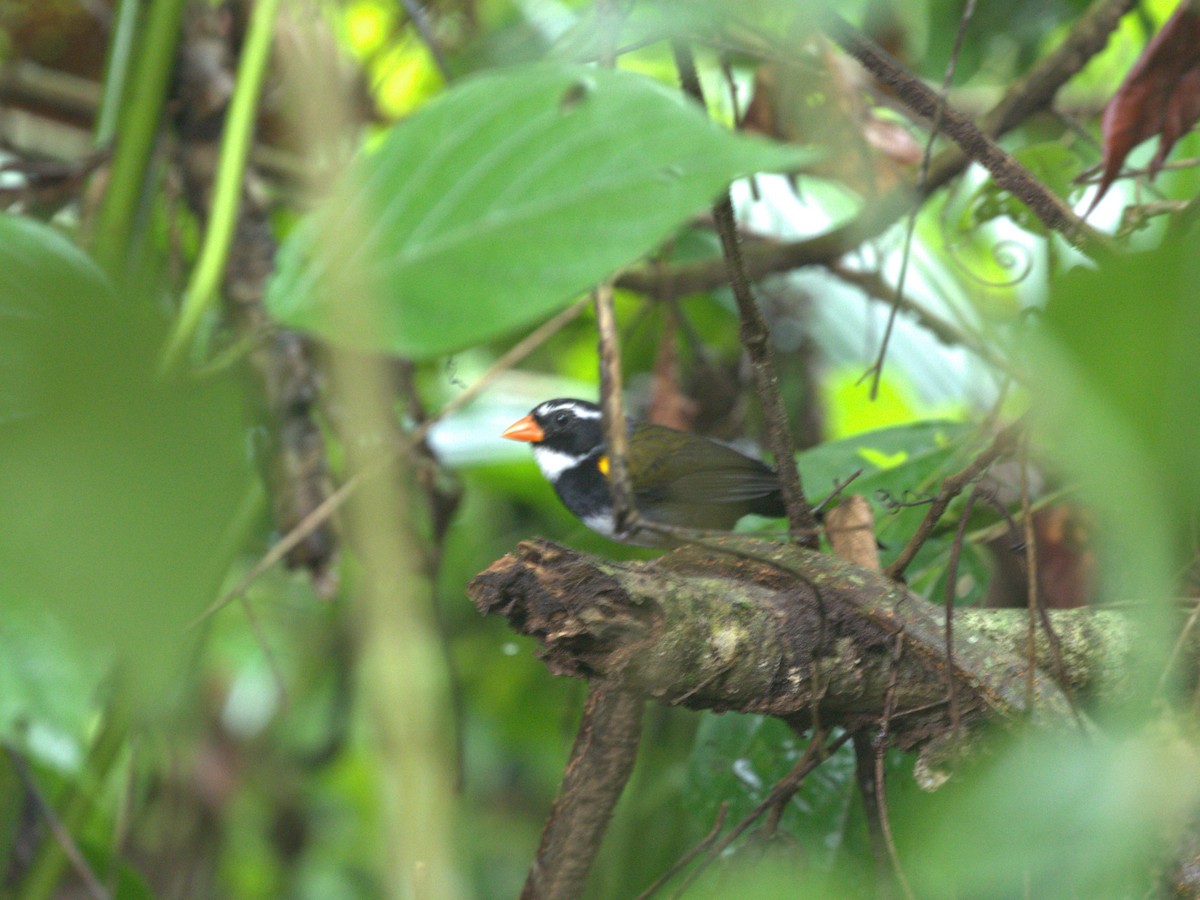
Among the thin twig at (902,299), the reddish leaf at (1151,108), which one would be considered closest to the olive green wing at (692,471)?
the thin twig at (902,299)

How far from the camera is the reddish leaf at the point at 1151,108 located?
170 cm

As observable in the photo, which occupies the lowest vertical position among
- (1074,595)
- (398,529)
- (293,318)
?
(1074,595)

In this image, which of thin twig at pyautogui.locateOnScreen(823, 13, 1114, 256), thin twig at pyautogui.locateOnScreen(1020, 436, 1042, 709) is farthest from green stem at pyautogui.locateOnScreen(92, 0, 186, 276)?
thin twig at pyautogui.locateOnScreen(1020, 436, 1042, 709)

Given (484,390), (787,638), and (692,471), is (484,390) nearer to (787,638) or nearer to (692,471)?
(692,471)

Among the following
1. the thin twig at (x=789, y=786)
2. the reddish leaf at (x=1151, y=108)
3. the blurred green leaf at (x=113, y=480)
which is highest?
the reddish leaf at (x=1151, y=108)

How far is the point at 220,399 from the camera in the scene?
435 mm

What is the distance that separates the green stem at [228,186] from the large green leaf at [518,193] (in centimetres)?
56

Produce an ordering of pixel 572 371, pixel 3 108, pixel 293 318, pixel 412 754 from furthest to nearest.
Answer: pixel 572 371
pixel 3 108
pixel 293 318
pixel 412 754

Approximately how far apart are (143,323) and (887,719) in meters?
1.00

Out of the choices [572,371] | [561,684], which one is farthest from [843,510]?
[572,371]

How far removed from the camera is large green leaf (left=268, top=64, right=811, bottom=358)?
89cm

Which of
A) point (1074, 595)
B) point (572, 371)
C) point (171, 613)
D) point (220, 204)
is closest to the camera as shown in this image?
point (171, 613)

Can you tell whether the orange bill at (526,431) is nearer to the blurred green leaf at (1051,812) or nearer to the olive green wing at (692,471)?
the olive green wing at (692,471)

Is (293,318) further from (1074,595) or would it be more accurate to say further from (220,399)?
(1074,595)
